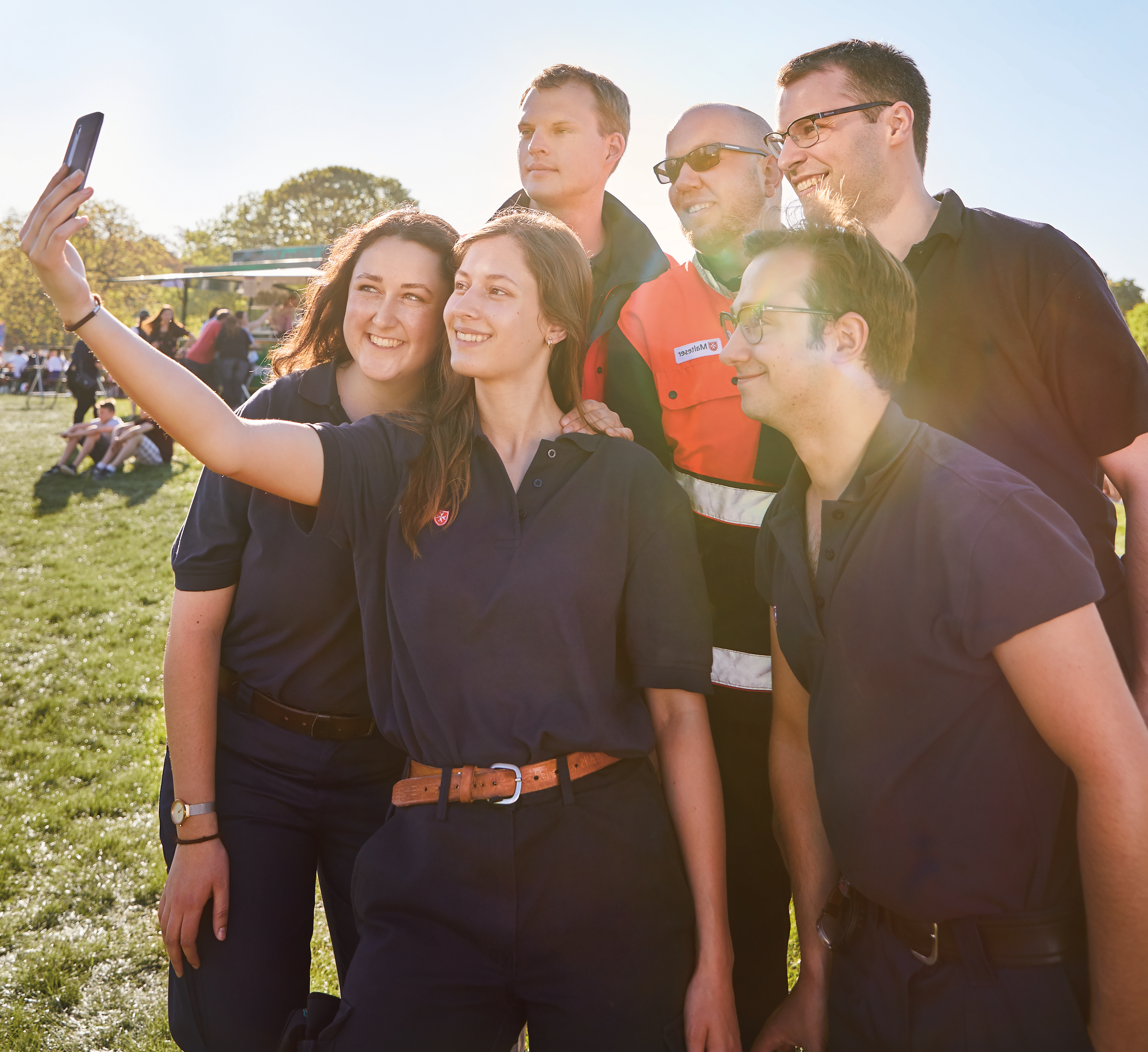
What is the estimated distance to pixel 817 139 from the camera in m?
2.74

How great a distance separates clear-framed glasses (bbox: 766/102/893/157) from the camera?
2.69 m

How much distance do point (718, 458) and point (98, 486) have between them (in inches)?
488

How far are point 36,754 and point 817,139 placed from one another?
561cm

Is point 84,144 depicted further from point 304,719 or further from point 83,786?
point 83,786

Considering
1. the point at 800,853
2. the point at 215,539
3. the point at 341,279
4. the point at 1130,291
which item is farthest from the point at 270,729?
the point at 1130,291

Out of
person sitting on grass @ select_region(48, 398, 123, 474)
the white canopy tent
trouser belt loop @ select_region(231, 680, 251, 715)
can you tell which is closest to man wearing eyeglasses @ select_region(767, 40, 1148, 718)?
trouser belt loop @ select_region(231, 680, 251, 715)

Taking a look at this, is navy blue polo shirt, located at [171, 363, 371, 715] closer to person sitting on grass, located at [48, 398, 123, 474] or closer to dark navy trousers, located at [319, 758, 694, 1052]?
dark navy trousers, located at [319, 758, 694, 1052]

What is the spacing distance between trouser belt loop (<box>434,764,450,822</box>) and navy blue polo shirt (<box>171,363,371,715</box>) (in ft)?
2.02

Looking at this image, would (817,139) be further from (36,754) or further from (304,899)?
(36,754)

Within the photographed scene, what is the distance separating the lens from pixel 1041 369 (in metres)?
2.39

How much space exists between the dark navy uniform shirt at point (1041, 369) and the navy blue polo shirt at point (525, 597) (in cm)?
91

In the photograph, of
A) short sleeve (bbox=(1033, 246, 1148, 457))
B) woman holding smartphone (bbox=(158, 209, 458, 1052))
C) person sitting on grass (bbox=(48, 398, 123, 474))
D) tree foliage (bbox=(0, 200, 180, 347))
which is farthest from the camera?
tree foliage (bbox=(0, 200, 180, 347))

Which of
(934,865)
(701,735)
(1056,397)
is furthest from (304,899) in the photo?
(1056,397)

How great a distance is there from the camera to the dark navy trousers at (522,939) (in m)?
1.95
